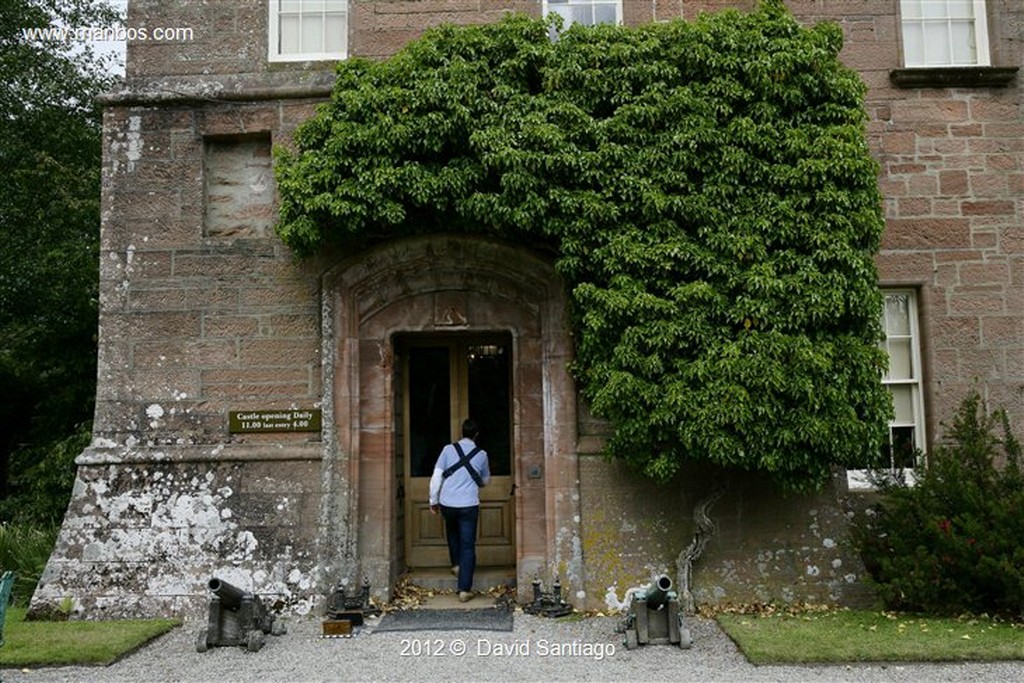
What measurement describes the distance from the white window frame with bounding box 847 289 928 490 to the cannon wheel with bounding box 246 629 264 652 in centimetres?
573

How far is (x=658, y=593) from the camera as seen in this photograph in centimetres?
736

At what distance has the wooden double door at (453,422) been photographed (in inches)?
394

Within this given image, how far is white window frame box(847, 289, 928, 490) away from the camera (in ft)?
30.7

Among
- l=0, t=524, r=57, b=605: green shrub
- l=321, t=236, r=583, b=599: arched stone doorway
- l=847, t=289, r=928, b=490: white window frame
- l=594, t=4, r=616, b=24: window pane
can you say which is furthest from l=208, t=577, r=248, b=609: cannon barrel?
l=594, t=4, r=616, b=24: window pane

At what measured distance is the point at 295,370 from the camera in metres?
9.19

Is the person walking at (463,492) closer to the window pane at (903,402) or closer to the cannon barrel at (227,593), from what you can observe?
the cannon barrel at (227,593)

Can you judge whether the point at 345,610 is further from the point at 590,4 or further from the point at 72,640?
the point at 590,4

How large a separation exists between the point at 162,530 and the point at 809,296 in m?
6.32

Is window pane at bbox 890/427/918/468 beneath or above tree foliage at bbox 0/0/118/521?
beneath

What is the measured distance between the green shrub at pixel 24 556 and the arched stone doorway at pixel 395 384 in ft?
11.5

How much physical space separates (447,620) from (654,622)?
6.24 feet

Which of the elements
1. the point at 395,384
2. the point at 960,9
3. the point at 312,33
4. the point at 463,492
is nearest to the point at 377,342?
the point at 395,384

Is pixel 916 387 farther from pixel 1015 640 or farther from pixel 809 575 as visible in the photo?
pixel 1015 640

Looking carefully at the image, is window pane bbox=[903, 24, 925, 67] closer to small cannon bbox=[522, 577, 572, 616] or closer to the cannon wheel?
small cannon bbox=[522, 577, 572, 616]
